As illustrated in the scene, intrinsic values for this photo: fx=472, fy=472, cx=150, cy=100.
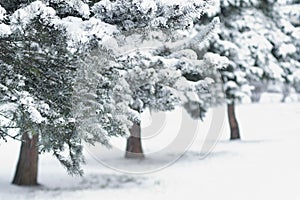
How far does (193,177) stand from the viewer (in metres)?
12.1

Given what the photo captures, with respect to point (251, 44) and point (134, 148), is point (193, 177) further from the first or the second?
point (251, 44)

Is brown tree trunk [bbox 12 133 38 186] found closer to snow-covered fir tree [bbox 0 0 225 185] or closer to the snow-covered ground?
the snow-covered ground

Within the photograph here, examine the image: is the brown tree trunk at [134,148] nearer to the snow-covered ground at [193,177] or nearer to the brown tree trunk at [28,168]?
the snow-covered ground at [193,177]

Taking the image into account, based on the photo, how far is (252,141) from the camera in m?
19.0

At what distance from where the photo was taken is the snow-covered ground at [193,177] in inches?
399

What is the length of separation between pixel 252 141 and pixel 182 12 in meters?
12.9

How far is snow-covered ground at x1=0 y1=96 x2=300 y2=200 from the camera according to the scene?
10.1m

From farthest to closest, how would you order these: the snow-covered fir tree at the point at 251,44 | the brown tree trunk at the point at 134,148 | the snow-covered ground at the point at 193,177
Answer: the snow-covered fir tree at the point at 251,44, the brown tree trunk at the point at 134,148, the snow-covered ground at the point at 193,177

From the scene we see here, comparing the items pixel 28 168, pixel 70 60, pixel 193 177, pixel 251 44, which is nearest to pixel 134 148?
pixel 193 177

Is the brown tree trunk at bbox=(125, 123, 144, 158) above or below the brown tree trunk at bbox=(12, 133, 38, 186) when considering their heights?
above

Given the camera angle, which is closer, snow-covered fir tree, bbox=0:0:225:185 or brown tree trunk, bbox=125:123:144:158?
snow-covered fir tree, bbox=0:0:225:185

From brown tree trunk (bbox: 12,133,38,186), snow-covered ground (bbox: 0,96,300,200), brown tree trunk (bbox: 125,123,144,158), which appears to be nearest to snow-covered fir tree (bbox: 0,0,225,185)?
snow-covered ground (bbox: 0,96,300,200)

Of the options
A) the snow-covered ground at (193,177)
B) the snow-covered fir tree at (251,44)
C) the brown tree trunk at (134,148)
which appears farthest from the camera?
the snow-covered fir tree at (251,44)

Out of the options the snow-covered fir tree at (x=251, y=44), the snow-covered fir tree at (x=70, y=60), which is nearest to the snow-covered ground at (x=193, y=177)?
the snow-covered fir tree at (x=70, y=60)
